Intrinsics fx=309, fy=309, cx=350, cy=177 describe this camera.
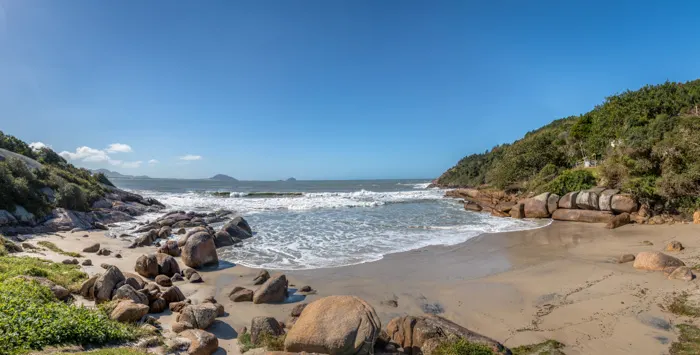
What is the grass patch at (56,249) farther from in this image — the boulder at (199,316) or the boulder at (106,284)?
the boulder at (199,316)

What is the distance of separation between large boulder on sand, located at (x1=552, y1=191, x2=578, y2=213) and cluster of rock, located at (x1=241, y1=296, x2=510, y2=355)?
20.5m

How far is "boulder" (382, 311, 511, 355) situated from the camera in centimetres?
569

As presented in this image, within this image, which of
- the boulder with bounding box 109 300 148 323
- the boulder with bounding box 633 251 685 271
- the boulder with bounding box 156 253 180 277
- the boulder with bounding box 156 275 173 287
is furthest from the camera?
the boulder with bounding box 156 253 180 277

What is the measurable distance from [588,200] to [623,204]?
199 centimetres

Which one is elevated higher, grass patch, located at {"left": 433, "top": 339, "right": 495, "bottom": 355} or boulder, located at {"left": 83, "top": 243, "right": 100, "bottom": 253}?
boulder, located at {"left": 83, "top": 243, "right": 100, "bottom": 253}

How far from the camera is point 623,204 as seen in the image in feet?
61.9

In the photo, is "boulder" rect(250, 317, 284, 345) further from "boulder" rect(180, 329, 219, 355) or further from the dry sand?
"boulder" rect(180, 329, 219, 355)

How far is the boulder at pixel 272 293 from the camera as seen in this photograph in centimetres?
842

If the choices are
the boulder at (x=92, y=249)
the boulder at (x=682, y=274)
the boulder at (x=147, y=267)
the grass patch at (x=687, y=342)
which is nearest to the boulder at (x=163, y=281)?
the boulder at (x=147, y=267)

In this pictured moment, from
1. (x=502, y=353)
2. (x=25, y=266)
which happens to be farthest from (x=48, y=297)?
(x=502, y=353)

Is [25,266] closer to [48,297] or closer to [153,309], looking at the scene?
[48,297]

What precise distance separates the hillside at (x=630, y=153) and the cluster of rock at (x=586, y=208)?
0.89 metres

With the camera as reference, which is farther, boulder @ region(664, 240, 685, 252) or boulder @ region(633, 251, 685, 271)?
boulder @ region(664, 240, 685, 252)

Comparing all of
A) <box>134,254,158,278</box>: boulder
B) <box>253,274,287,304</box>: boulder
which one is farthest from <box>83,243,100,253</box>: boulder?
<box>253,274,287,304</box>: boulder
